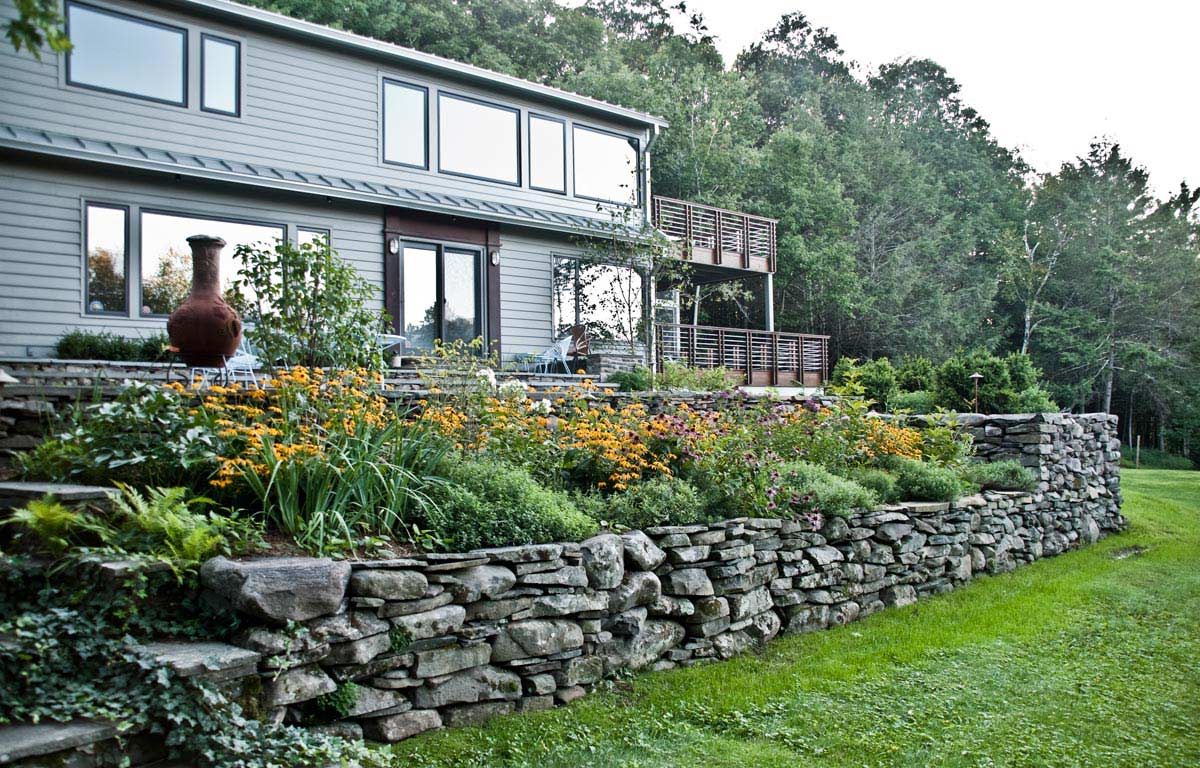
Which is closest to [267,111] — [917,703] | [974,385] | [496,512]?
[496,512]

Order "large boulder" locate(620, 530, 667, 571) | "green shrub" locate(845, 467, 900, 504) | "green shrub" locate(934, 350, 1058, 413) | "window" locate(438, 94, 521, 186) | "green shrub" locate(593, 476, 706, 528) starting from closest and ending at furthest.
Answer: "large boulder" locate(620, 530, 667, 571) → "green shrub" locate(593, 476, 706, 528) → "green shrub" locate(845, 467, 900, 504) → "green shrub" locate(934, 350, 1058, 413) → "window" locate(438, 94, 521, 186)

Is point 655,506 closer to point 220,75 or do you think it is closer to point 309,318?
point 309,318

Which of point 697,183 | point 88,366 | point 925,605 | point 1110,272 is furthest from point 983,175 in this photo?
point 88,366

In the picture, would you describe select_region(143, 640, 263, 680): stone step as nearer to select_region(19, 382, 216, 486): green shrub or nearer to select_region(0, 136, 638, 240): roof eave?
select_region(19, 382, 216, 486): green shrub

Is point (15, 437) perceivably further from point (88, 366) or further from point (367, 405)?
point (88, 366)

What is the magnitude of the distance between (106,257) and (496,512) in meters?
7.31

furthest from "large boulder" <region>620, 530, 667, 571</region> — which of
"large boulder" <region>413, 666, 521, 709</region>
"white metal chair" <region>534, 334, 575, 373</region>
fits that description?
"white metal chair" <region>534, 334, 575, 373</region>

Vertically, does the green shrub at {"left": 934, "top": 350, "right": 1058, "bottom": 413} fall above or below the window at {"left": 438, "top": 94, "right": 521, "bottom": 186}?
below

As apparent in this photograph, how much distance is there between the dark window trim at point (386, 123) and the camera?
11375mm

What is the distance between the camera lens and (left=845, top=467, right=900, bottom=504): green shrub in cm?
682

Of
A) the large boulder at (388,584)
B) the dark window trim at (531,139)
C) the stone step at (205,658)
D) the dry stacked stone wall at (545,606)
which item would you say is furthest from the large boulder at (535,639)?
the dark window trim at (531,139)

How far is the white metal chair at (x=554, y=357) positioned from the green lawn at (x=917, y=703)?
6409mm

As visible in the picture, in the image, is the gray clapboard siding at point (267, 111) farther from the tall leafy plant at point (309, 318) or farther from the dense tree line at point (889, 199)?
the dense tree line at point (889, 199)

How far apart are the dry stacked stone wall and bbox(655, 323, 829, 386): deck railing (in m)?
7.27
